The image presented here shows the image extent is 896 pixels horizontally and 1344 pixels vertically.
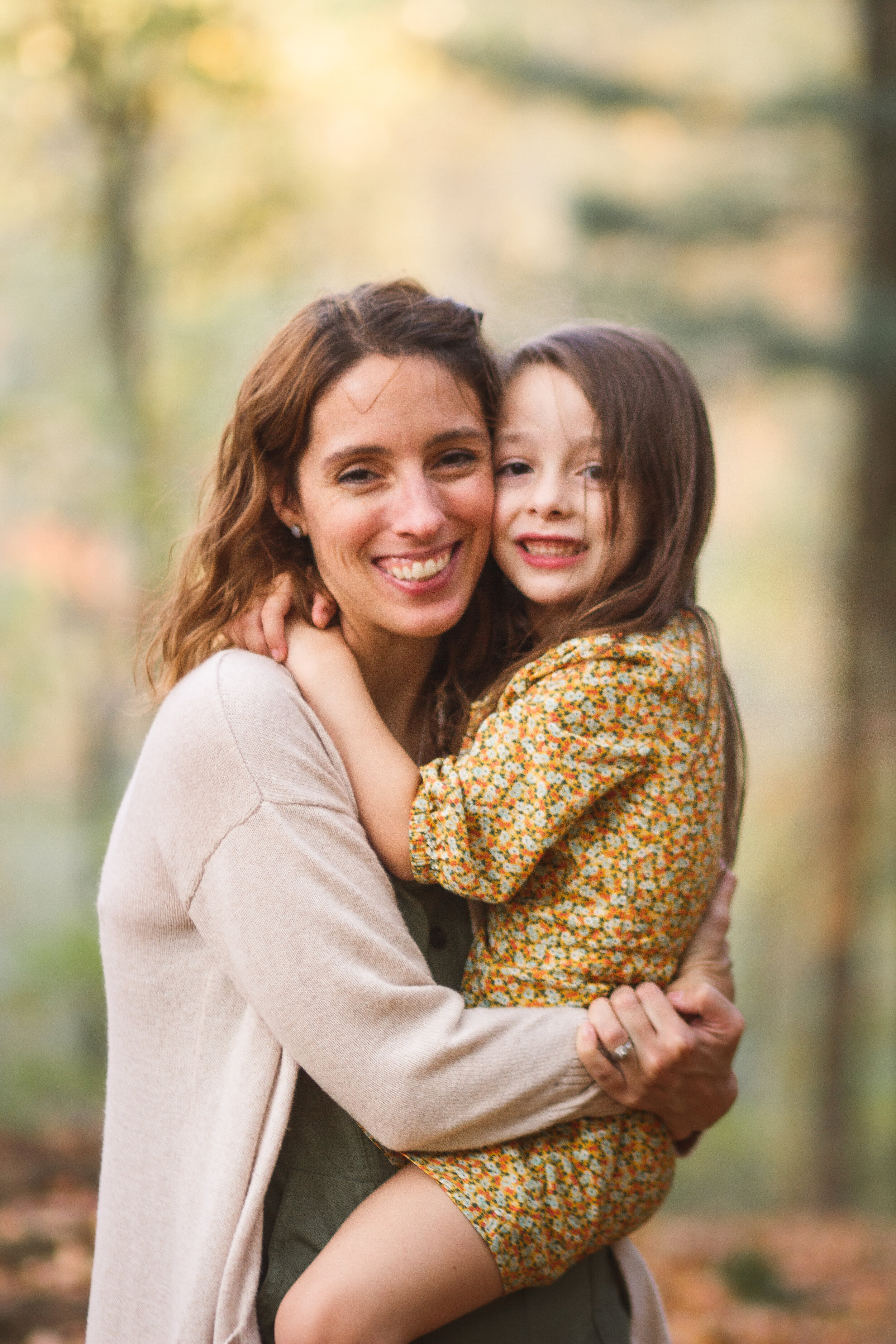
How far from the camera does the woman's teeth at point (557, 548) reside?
2.16 metres

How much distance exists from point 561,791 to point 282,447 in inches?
30.2

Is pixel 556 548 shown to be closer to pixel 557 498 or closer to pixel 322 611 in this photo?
pixel 557 498

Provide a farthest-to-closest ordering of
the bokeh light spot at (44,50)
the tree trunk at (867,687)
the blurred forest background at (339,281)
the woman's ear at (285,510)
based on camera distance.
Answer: the tree trunk at (867,687)
the blurred forest background at (339,281)
the bokeh light spot at (44,50)
the woman's ear at (285,510)

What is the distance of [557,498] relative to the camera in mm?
2121

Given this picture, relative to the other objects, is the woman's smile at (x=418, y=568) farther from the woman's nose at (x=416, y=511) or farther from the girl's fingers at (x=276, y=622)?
the girl's fingers at (x=276, y=622)

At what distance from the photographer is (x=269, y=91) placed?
24.6ft

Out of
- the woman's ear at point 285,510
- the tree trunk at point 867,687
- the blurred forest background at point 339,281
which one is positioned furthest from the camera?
the tree trunk at point 867,687

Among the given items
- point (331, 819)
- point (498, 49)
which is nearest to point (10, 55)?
point (498, 49)

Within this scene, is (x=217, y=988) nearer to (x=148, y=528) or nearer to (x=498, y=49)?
(x=148, y=528)

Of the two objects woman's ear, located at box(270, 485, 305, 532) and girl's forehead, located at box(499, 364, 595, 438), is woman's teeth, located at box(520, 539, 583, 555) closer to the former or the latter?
girl's forehead, located at box(499, 364, 595, 438)

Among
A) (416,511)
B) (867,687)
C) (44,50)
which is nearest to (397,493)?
(416,511)

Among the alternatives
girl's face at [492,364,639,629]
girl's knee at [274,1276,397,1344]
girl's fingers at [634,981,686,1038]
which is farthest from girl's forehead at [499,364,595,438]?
girl's knee at [274,1276,397,1344]

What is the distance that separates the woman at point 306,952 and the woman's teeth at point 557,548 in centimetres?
14

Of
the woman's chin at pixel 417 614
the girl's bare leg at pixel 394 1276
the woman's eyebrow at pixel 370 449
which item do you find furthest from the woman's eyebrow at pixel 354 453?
the girl's bare leg at pixel 394 1276
